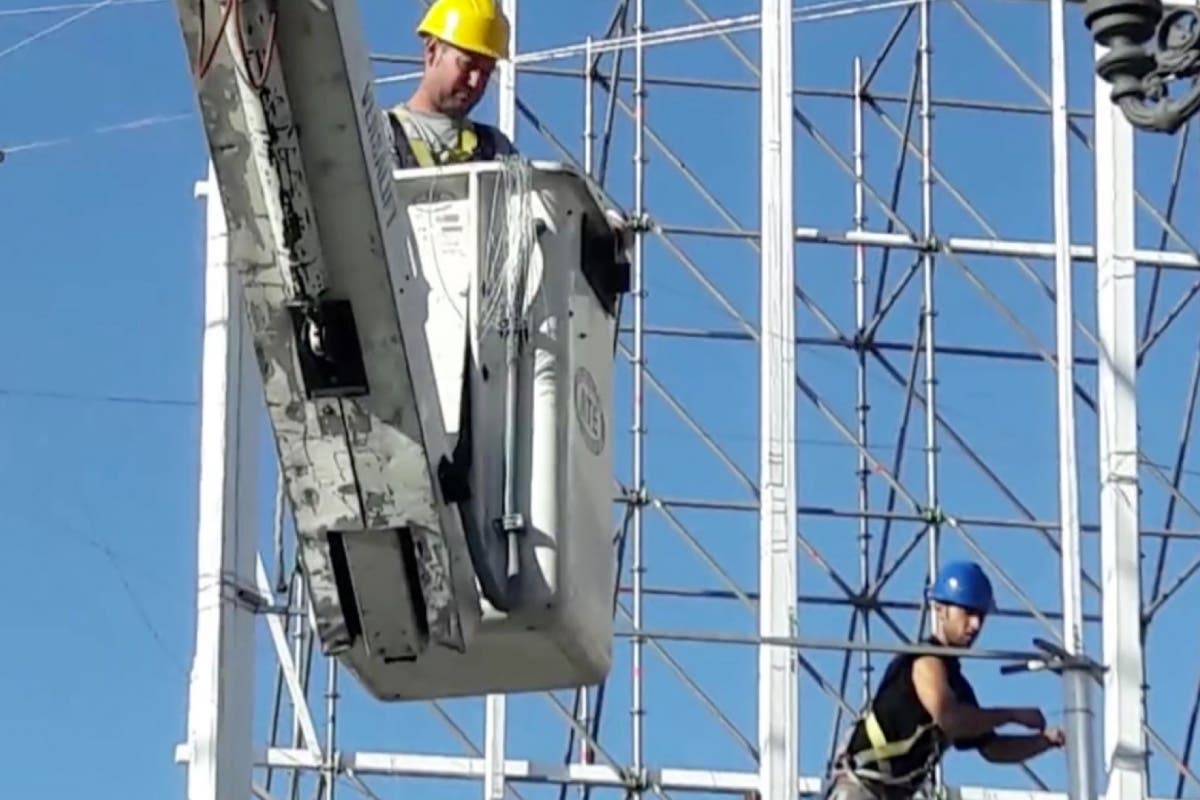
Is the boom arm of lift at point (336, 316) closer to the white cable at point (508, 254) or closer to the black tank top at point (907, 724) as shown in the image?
the white cable at point (508, 254)

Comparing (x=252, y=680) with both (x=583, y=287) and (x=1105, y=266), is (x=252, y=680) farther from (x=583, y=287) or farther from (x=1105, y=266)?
(x=1105, y=266)

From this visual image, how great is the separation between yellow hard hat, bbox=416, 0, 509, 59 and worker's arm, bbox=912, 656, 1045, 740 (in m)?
2.16

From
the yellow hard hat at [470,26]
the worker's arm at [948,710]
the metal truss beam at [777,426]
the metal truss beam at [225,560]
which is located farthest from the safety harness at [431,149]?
the metal truss beam at [777,426]

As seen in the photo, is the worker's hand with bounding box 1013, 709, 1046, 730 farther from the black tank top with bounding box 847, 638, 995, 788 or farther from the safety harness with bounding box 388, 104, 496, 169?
the safety harness with bounding box 388, 104, 496, 169

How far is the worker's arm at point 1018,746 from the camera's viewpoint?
8.46m

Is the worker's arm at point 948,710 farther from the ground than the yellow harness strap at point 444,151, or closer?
closer

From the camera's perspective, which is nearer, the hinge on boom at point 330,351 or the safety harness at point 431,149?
the hinge on boom at point 330,351

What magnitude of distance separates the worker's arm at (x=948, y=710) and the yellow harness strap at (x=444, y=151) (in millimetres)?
2142

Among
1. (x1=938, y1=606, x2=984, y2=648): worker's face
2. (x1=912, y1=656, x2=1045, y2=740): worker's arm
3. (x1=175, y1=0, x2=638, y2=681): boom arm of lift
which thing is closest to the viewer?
(x1=175, y1=0, x2=638, y2=681): boom arm of lift

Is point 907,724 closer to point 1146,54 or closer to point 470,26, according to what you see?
point 1146,54

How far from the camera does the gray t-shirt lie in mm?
7035

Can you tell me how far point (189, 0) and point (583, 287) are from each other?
138 cm

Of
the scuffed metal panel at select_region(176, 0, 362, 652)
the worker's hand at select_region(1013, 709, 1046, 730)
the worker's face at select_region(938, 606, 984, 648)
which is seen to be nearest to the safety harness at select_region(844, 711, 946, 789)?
the worker's hand at select_region(1013, 709, 1046, 730)

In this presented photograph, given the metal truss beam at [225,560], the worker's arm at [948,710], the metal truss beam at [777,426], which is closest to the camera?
the metal truss beam at [225,560]
